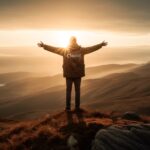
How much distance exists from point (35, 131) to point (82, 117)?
2684mm

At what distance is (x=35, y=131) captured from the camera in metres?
19.6

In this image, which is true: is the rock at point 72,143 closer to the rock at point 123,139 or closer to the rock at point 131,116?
the rock at point 123,139

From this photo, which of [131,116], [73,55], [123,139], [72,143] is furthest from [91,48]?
[123,139]

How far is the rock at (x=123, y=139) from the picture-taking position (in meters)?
15.0

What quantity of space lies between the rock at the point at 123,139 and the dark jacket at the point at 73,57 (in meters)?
6.77

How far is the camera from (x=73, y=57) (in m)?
22.3

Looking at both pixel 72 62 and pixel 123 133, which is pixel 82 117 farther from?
pixel 123 133

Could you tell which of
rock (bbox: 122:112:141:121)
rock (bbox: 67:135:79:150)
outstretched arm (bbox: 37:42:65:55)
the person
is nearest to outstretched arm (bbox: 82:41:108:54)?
the person

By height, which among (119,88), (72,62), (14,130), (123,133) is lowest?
(119,88)

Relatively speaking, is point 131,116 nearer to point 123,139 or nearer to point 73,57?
point 73,57

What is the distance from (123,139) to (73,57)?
791 cm

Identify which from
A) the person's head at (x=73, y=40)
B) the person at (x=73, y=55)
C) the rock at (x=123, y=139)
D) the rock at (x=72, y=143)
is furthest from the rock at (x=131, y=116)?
the rock at (x=123, y=139)

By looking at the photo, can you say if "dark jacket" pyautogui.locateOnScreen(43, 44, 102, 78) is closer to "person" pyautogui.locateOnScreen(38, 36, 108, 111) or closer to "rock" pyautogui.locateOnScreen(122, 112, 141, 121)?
"person" pyautogui.locateOnScreen(38, 36, 108, 111)

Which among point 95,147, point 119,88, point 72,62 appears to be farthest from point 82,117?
point 119,88
